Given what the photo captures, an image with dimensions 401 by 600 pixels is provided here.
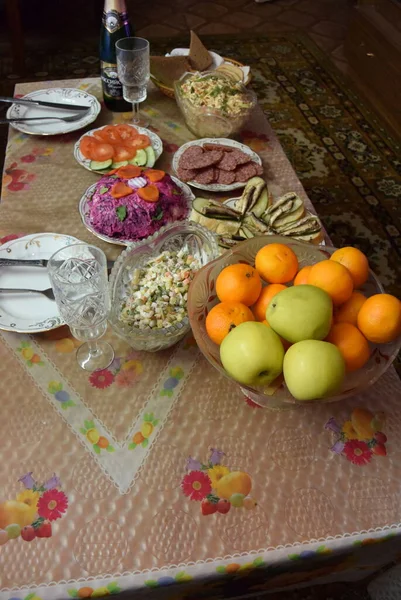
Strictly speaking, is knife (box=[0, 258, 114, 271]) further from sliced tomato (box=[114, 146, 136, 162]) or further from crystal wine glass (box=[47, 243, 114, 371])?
sliced tomato (box=[114, 146, 136, 162])

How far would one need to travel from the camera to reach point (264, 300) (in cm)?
75

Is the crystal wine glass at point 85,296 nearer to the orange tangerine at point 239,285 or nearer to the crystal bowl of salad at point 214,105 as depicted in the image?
the orange tangerine at point 239,285

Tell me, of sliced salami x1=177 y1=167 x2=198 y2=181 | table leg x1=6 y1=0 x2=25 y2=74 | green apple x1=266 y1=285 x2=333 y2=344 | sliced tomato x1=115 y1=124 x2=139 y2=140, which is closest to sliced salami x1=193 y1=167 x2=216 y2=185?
sliced salami x1=177 y1=167 x2=198 y2=181

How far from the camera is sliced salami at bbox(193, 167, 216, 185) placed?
1158 mm

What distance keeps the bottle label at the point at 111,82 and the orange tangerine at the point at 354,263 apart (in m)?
0.86

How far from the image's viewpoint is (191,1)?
3.55 meters

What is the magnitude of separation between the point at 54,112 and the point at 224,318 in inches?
37.9

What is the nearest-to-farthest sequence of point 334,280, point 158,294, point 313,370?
point 313,370
point 334,280
point 158,294

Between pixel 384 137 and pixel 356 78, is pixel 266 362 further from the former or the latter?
pixel 356 78

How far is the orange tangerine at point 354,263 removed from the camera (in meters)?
0.77

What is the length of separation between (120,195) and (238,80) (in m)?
0.66

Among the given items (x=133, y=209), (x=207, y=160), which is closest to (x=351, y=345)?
(x=133, y=209)

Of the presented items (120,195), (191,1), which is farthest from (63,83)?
(191,1)

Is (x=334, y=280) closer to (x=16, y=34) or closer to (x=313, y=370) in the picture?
(x=313, y=370)
